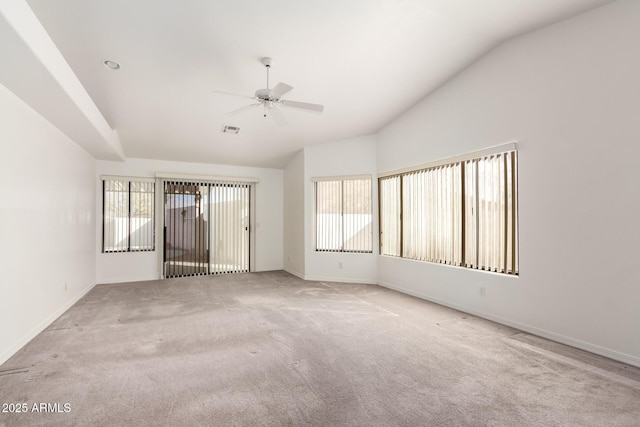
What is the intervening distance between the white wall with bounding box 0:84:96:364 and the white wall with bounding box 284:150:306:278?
3844 millimetres

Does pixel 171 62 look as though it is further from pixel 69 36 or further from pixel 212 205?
pixel 212 205

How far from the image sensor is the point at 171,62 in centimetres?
357

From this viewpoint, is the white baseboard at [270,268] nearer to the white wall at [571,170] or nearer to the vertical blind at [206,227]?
the vertical blind at [206,227]

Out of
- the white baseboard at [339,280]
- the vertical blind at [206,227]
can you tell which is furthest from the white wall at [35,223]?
the white baseboard at [339,280]

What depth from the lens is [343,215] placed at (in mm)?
6645

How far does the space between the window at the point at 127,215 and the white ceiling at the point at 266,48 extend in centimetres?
158

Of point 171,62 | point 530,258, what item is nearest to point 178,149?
point 171,62

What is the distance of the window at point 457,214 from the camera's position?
3996 millimetres

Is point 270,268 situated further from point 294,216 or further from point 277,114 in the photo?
point 277,114

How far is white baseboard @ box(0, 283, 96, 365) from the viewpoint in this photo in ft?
9.73

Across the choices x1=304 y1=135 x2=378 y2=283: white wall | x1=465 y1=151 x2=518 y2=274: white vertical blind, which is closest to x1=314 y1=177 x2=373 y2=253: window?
x1=304 y1=135 x2=378 y2=283: white wall

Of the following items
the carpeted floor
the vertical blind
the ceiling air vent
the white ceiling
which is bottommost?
the carpeted floor

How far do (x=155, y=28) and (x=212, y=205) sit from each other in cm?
482

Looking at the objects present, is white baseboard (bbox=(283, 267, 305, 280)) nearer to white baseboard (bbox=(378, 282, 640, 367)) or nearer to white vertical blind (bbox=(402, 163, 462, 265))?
white vertical blind (bbox=(402, 163, 462, 265))
